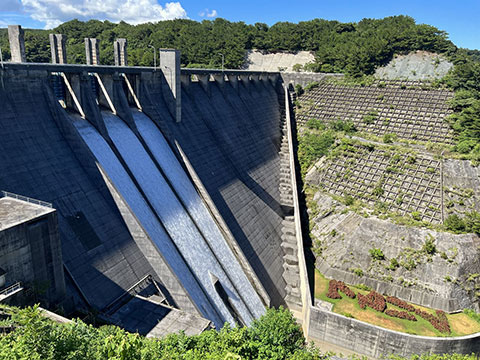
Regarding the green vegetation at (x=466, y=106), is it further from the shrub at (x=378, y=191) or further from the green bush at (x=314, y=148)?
the green bush at (x=314, y=148)

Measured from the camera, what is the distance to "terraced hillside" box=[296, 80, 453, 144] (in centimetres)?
3788

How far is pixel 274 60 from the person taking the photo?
6669 cm

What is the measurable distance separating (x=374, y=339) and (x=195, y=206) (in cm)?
1403

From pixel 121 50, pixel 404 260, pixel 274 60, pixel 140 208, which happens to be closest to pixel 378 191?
pixel 404 260

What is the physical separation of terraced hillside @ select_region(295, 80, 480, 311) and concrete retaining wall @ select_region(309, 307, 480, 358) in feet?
10.4

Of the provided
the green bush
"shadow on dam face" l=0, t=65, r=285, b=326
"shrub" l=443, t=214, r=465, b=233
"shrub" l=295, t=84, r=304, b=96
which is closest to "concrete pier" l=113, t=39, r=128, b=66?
"shadow on dam face" l=0, t=65, r=285, b=326

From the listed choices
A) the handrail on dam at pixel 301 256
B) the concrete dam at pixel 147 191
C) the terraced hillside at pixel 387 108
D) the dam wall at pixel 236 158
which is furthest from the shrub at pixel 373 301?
the terraced hillside at pixel 387 108

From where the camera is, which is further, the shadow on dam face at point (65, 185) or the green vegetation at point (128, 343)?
the shadow on dam face at point (65, 185)

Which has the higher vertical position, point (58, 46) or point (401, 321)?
point (58, 46)

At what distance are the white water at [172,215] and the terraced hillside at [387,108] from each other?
25771mm

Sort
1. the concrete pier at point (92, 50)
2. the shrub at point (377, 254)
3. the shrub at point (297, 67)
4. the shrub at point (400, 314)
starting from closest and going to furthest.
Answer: the shrub at point (400, 314), the concrete pier at point (92, 50), the shrub at point (377, 254), the shrub at point (297, 67)

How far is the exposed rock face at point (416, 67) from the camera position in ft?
151

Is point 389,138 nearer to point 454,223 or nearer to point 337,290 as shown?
point 454,223

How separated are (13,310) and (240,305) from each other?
13652 mm
